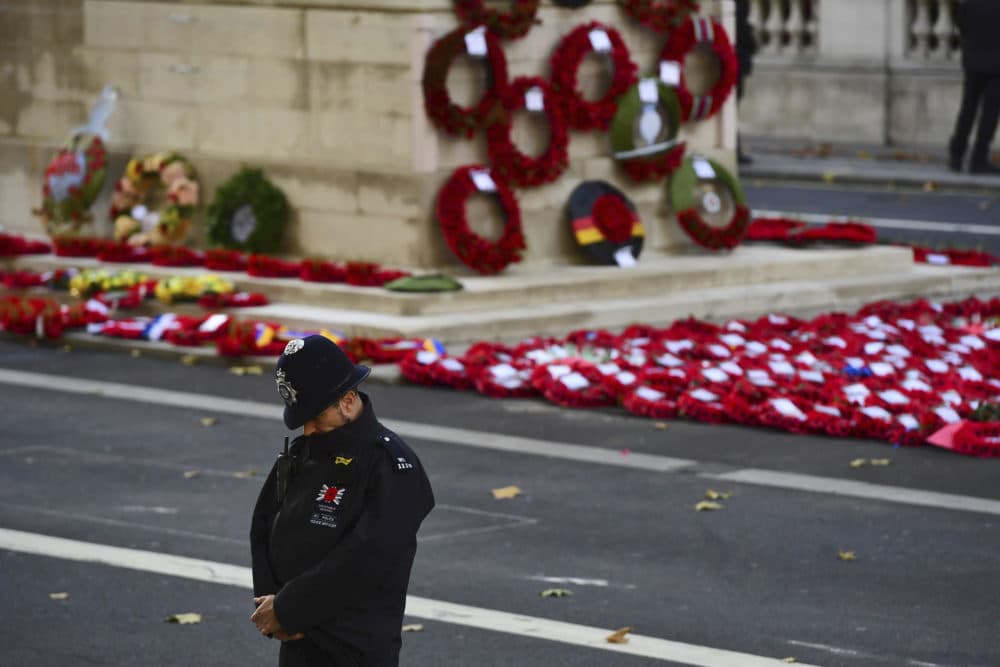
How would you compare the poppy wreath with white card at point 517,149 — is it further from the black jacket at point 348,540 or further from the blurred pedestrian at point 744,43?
the black jacket at point 348,540

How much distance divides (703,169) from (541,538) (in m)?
8.60

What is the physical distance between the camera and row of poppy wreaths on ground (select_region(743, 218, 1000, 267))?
19.2 m

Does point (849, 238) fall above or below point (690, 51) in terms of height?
below

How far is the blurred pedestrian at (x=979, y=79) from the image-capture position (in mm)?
25969

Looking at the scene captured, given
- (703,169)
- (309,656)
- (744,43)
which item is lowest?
(309,656)

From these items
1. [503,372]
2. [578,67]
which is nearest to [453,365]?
[503,372]

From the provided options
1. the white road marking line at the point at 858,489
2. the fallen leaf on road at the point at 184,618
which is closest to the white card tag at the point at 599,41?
the white road marking line at the point at 858,489

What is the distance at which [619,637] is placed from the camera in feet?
28.8

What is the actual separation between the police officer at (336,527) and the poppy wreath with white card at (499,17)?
11.2 meters

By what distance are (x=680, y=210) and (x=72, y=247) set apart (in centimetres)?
504

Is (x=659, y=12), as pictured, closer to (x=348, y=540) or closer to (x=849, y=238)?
(x=849, y=238)

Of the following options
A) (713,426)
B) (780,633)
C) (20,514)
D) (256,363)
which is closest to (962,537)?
(780,633)

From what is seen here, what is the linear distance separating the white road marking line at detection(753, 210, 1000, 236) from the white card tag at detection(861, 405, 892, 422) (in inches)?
369

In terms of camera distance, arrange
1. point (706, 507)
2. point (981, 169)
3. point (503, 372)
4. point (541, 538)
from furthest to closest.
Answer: point (981, 169)
point (503, 372)
point (706, 507)
point (541, 538)
